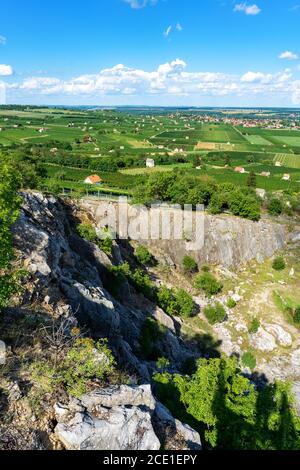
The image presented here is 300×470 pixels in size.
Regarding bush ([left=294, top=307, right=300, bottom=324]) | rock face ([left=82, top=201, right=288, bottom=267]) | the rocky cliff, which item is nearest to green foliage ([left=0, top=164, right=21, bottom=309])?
the rocky cliff

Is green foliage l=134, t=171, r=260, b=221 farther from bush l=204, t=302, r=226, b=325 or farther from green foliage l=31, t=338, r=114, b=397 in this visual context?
green foliage l=31, t=338, r=114, b=397

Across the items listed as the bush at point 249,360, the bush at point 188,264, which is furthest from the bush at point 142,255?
the bush at point 249,360

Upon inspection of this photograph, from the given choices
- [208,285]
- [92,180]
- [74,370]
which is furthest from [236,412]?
[92,180]

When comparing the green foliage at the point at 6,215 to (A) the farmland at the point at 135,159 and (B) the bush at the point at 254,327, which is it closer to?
(B) the bush at the point at 254,327

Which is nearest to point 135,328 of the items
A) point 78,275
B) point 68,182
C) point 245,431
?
point 78,275

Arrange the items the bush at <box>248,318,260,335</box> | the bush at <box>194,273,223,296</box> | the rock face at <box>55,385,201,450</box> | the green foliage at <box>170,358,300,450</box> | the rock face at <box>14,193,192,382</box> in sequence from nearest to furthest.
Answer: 1. the rock face at <box>55,385,201,450</box>
2. the green foliage at <box>170,358,300,450</box>
3. the rock face at <box>14,193,192,382</box>
4. the bush at <box>248,318,260,335</box>
5. the bush at <box>194,273,223,296</box>

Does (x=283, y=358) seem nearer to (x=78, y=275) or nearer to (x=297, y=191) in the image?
(x=78, y=275)

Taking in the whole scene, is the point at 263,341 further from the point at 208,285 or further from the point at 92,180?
the point at 92,180
